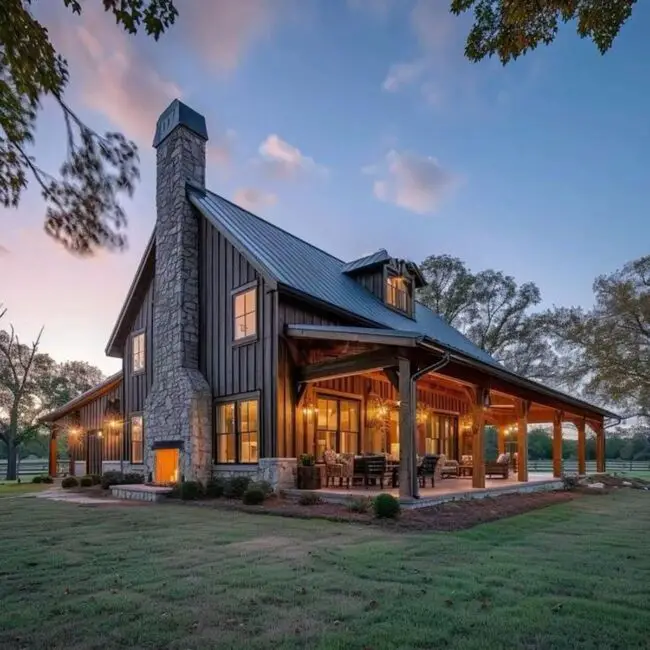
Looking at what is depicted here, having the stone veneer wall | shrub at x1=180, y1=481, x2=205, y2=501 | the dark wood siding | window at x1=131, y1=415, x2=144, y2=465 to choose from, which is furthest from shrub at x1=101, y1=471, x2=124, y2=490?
the stone veneer wall

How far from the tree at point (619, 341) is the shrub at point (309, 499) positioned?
25.5 m

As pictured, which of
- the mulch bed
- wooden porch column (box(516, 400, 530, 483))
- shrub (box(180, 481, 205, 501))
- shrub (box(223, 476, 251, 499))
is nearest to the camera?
the mulch bed

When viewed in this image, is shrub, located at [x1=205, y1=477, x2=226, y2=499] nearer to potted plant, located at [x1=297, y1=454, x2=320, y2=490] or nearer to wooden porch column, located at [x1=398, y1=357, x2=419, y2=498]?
potted plant, located at [x1=297, y1=454, x2=320, y2=490]

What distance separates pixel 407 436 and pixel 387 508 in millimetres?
1710

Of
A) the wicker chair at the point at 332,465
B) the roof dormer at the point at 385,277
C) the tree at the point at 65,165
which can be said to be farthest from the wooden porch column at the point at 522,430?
the tree at the point at 65,165

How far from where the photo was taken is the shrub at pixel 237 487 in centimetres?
1243

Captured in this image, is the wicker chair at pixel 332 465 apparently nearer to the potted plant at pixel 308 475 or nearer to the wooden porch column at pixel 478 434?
the potted plant at pixel 308 475

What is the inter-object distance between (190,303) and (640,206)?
18.2 m

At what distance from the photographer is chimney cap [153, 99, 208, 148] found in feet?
51.0

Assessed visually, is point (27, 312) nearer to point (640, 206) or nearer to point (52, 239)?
point (52, 239)

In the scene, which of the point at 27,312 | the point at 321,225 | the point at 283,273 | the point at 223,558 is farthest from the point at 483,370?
the point at 27,312

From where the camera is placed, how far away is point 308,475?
1238cm

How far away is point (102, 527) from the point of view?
8703mm

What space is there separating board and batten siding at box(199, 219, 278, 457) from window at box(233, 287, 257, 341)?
0.15 meters
